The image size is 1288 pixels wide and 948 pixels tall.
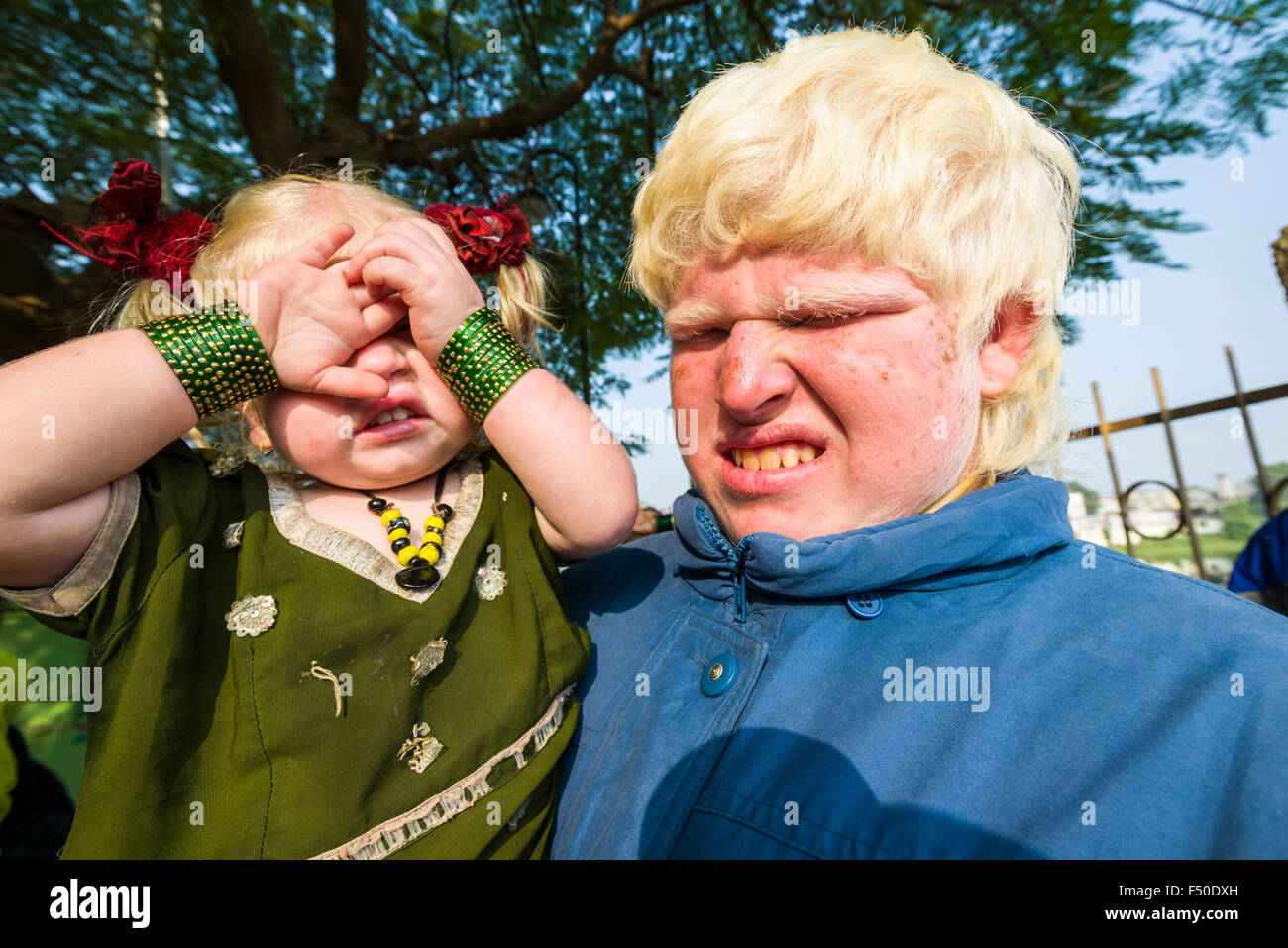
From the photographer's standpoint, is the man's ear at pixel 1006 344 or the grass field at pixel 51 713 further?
the grass field at pixel 51 713

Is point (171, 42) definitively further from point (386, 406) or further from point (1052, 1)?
point (1052, 1)

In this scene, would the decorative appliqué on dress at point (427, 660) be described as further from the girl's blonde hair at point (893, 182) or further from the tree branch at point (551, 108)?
the tree branch at point (551, 108)

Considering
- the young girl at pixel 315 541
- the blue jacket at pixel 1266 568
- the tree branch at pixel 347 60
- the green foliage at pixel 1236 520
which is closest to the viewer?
the young girl at pixel 315 541

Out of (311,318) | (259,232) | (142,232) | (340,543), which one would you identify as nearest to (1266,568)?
(340,543)

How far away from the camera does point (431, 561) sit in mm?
1443

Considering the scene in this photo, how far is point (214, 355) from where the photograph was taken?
125cm

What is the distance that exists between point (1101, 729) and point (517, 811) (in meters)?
0.97

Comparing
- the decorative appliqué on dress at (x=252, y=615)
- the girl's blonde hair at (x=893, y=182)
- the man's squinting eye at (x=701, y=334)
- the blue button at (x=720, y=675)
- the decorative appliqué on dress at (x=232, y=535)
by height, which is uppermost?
the girl's blonde hair at (x=893, y=182)

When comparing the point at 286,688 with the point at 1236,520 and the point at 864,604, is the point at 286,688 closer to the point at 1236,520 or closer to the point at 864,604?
the point at 864,604

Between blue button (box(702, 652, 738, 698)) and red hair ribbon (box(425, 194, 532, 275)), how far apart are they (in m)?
1.05

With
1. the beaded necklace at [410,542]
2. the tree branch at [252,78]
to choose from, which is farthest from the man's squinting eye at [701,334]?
the tree branch at [252,78]

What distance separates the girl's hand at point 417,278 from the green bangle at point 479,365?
0.02 m

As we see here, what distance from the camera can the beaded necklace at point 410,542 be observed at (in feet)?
4.51

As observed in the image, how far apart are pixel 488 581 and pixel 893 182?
3.61 ft
